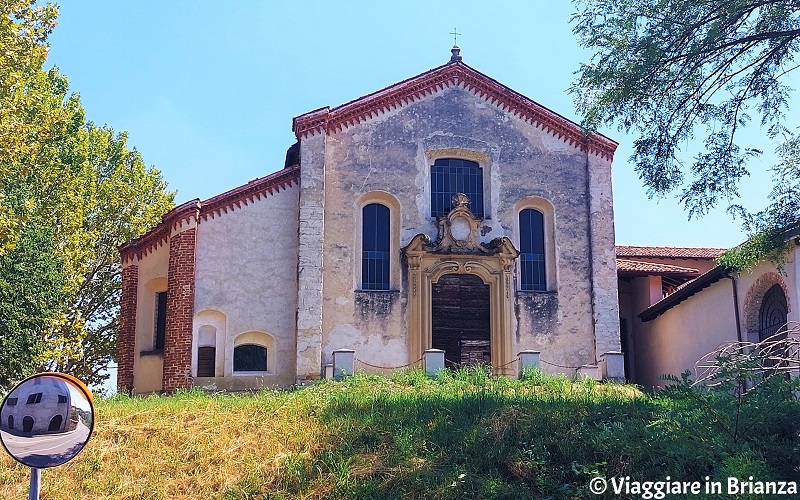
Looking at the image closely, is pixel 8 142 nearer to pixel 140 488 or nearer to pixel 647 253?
pixel 140 488

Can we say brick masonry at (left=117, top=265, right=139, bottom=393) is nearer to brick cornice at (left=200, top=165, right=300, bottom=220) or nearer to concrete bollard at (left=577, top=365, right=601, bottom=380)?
brick cornice at (left=200, top=165, right=300, bottom=220)

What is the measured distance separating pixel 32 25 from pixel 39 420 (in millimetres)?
16984

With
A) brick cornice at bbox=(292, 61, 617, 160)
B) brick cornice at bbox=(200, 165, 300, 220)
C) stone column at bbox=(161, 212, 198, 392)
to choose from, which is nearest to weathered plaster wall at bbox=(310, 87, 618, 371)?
brick cornice at bbox=(292, 61, 617, 160)

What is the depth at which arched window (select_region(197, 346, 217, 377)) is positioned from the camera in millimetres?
22266

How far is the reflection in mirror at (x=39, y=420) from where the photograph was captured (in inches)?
283

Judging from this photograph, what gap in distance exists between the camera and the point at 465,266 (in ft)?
77.0

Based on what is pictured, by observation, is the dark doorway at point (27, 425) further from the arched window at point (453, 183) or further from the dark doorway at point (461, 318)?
the arched window at point (453, 183)

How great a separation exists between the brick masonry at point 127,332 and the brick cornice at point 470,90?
6.49m

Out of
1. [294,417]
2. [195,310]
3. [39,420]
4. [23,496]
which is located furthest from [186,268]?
[39,420]

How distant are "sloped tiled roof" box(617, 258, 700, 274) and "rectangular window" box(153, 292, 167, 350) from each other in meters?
13.5

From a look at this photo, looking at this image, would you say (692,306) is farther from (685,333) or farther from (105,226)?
(105,226)

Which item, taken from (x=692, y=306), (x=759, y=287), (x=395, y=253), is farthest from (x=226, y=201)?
(x=759, y=287)

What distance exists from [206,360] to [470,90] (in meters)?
10.6

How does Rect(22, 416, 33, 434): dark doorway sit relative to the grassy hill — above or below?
above
